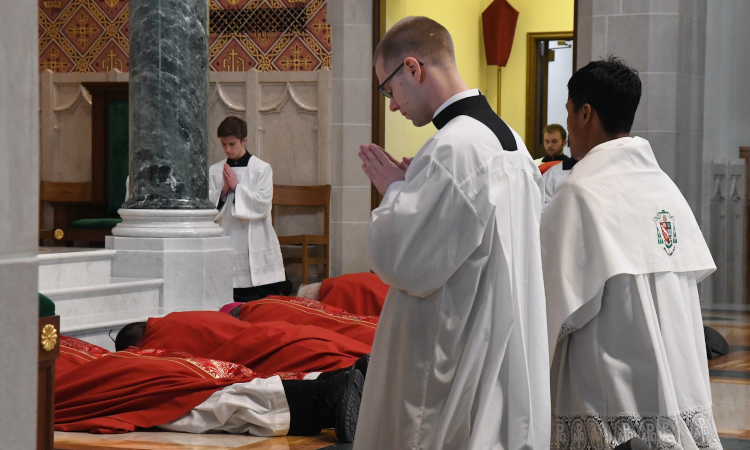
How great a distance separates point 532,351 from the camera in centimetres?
231

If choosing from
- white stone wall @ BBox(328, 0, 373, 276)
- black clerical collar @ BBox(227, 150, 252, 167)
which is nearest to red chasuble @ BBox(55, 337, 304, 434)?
black clerical collar @ BBox(227, 150, 252, 167)

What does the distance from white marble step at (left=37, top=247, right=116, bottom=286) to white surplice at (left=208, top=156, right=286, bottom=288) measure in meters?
2.13

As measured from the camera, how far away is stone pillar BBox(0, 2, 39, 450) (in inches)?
37.6

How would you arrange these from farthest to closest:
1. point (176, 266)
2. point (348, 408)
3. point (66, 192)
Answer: point (66, 192) < point (176, 266) < point (348, 408)

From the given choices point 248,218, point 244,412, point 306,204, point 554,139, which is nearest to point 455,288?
point 244,412

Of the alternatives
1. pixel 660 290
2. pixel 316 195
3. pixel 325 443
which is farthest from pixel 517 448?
pixel 316 195

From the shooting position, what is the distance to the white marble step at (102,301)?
19.8 feet

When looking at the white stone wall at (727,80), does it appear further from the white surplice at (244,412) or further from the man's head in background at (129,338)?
the white surplice at (244,412)

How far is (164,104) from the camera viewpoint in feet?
22.4

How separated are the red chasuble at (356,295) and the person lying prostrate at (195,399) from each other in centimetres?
246

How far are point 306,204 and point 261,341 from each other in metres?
5.56

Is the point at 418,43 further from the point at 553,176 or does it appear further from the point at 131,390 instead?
the point at 553,176

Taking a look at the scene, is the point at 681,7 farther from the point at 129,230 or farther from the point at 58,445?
the point at 58,445

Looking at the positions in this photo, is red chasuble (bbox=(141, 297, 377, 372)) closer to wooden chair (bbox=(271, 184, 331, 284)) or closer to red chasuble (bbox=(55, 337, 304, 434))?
red chasuble (bbox=(55, 337, 304, 434))
